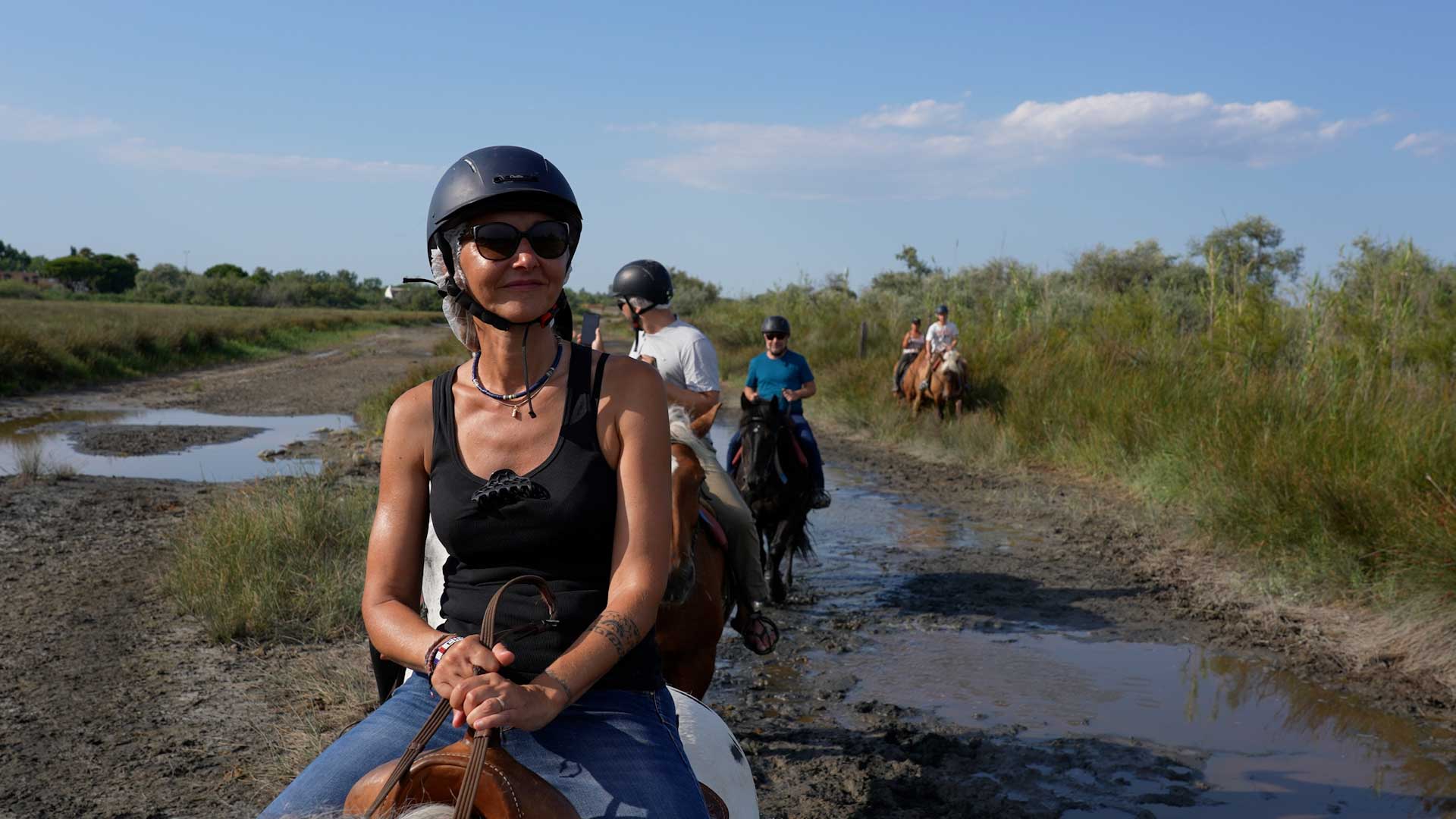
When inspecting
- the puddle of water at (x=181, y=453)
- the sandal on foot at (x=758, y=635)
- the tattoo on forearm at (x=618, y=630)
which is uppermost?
the tattoo on forearm at (x=618, y=630)

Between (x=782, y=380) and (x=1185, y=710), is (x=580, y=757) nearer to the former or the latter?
(x=1185, y=710)

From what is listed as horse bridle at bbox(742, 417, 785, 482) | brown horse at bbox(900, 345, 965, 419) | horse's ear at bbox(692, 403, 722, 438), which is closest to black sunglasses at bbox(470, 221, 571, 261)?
horse's ear at bbox(692, 403, 722, 438)

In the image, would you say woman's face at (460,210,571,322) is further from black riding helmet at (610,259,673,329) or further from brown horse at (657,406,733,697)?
black riding helmet at (610,259,673,329)

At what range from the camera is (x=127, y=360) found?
26.7m

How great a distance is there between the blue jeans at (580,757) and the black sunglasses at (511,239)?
96 cm

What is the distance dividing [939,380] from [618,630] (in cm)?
1555

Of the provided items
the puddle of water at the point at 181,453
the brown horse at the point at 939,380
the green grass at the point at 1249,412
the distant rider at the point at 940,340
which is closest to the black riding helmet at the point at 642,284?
the green grass at the point at 1249,412

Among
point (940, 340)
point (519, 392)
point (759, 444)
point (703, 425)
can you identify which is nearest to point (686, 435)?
point (703, 425)

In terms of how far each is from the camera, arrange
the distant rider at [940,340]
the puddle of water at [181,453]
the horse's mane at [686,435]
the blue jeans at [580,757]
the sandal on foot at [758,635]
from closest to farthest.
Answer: the blue jeans at [580,757]
the horse's mane at [686,435]
the sandal on foot at [758,635]
the puddle of water at [181,453]
the distant rider at [940,340]

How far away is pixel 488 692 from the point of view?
1927mm

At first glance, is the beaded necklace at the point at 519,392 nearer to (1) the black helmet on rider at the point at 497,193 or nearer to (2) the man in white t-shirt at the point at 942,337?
(1) the black helmet on rider at the point at 497,193

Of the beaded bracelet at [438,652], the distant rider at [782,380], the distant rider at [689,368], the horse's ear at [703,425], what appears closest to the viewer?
the beaded bracelet at [438,652]

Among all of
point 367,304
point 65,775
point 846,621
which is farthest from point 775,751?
point 367,304

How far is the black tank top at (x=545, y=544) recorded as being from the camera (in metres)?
2.21
